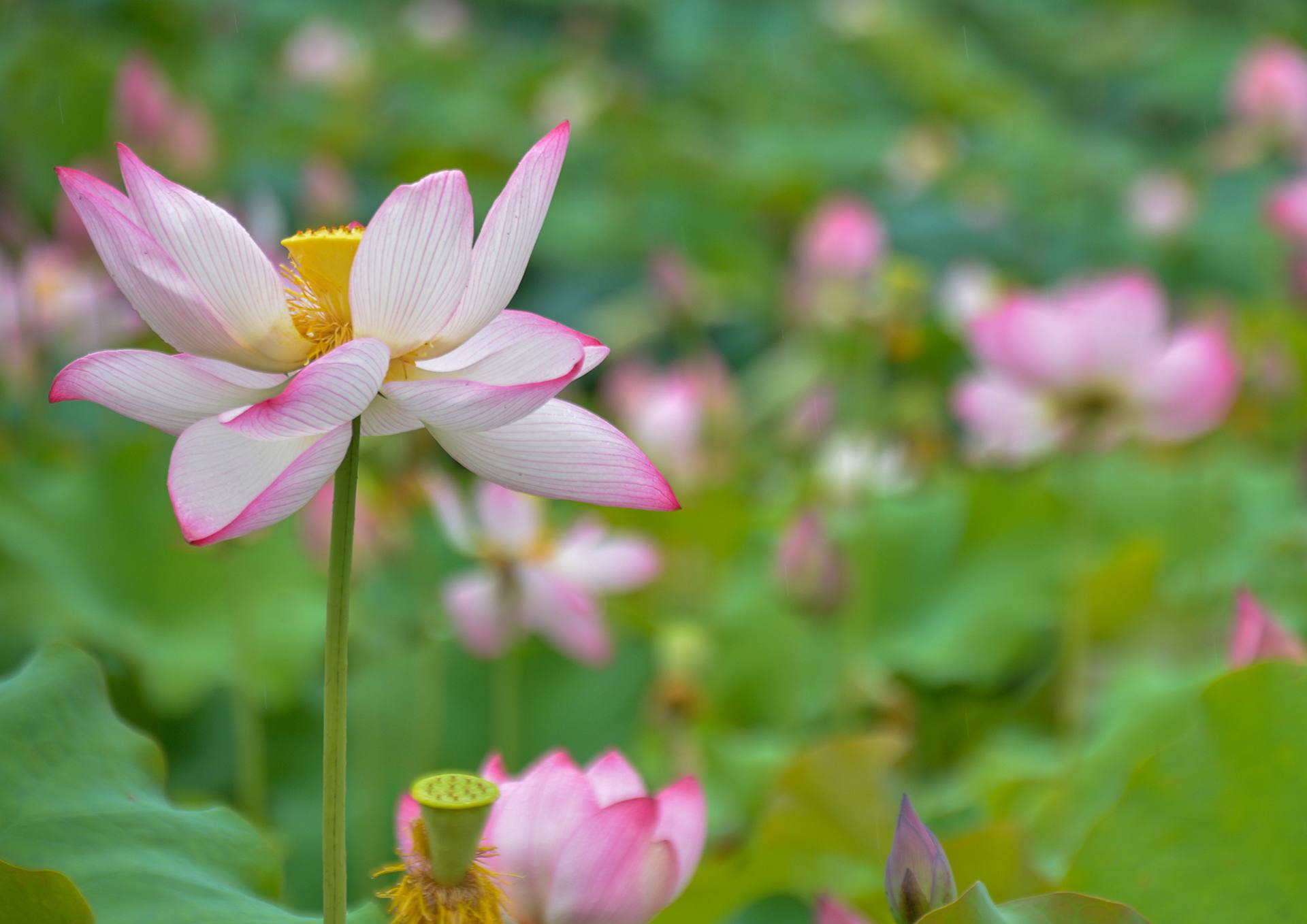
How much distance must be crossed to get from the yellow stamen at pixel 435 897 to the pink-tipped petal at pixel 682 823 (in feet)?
Result: 0.25

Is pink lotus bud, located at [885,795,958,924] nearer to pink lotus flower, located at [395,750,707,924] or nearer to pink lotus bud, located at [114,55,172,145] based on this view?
pink lotus flower, located at [395,750,707,924]

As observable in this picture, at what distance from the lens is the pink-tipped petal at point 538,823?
38 centimetres

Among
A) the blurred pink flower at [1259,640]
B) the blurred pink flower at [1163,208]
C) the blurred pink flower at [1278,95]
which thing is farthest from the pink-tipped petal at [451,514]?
the blurred pink flower at [1163,208]

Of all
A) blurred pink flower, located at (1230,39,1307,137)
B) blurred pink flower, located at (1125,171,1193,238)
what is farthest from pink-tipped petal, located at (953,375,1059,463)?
blurred pink flower, located at (1125,171,1193,238)

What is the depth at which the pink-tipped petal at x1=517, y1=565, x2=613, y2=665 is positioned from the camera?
32.4 inches

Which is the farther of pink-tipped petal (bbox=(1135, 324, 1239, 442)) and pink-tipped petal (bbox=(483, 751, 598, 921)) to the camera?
pink-tipped petal (bbox=(1135, 324, 1239, 442))

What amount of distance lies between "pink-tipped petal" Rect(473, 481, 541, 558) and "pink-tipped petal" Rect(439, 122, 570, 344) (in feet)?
1.52

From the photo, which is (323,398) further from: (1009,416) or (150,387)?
(1009,416)

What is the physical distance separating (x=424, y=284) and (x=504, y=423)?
0.16 feet

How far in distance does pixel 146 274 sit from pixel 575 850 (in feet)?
0.65

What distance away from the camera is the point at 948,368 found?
1.93 meters

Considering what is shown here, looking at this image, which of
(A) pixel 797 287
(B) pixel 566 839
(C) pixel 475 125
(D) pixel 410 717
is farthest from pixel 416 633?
(C) pixel 475 125

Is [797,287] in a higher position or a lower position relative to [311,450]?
higher

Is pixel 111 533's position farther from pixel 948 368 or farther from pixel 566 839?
pixel 948 368
